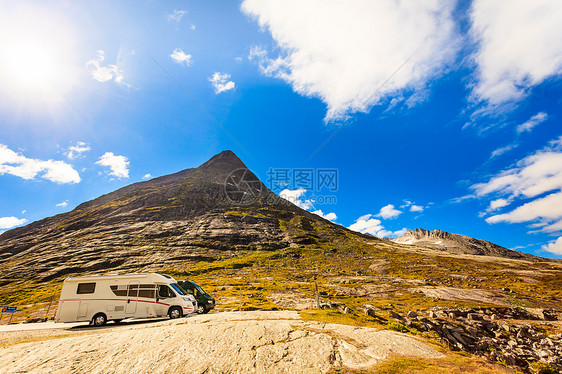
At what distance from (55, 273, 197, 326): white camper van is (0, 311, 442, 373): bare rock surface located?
10.7 meters

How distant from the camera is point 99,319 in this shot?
72.1 feet

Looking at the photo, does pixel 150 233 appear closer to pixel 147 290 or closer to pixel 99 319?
pixel 99 319

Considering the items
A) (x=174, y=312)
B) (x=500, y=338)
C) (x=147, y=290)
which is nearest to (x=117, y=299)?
(x=147, y=290)

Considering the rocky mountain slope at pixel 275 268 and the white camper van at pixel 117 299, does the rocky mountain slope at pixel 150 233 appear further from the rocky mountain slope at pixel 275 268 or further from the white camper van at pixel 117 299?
the white camper van at pixel 117 299

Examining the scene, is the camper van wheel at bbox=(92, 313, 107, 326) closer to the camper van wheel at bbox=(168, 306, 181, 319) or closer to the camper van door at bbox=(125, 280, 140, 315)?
the camper van door at bbox=(125, 280, 140, 315)

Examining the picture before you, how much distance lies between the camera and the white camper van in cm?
2195

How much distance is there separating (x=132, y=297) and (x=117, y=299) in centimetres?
134

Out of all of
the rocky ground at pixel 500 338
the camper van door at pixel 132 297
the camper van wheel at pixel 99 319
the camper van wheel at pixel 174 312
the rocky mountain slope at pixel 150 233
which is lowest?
the rocky ground at pixel 500 338

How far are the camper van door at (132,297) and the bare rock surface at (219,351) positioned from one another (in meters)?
11.0

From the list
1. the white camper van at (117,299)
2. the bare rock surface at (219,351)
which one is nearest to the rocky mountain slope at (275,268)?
the bare rock surface at (219,351)

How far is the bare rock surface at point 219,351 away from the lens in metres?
8.82

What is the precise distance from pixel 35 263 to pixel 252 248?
8984 centimetres

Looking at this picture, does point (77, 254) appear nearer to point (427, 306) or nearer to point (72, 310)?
point (72, 310)

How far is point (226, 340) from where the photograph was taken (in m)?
11.0
